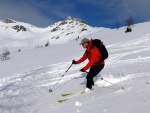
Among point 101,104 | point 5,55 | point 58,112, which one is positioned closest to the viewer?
point 101,104

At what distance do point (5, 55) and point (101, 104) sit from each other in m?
34.9

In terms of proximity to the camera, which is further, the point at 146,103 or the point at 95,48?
the point at 95,48

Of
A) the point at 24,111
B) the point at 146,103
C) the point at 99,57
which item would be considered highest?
the point at 99,57

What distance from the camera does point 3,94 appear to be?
1170 centimetres

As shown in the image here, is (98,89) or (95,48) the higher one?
(95,48)

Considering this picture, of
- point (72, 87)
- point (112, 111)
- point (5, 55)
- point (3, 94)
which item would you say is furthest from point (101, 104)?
point (5, 55)

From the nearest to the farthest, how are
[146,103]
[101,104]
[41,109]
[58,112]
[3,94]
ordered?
[146,103]
[101,104]
[58,112]
[41,109]
[3,94]

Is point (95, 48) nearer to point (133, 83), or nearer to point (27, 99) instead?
point (133, 83)

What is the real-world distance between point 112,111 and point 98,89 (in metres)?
3.04

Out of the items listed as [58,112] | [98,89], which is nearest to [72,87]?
[98,89]

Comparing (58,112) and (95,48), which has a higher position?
(95,48)

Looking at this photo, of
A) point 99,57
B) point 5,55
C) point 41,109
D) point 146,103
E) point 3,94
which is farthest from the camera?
point 5,55

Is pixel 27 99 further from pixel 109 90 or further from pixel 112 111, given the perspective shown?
pixel 112 111

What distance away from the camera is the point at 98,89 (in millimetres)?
9375
